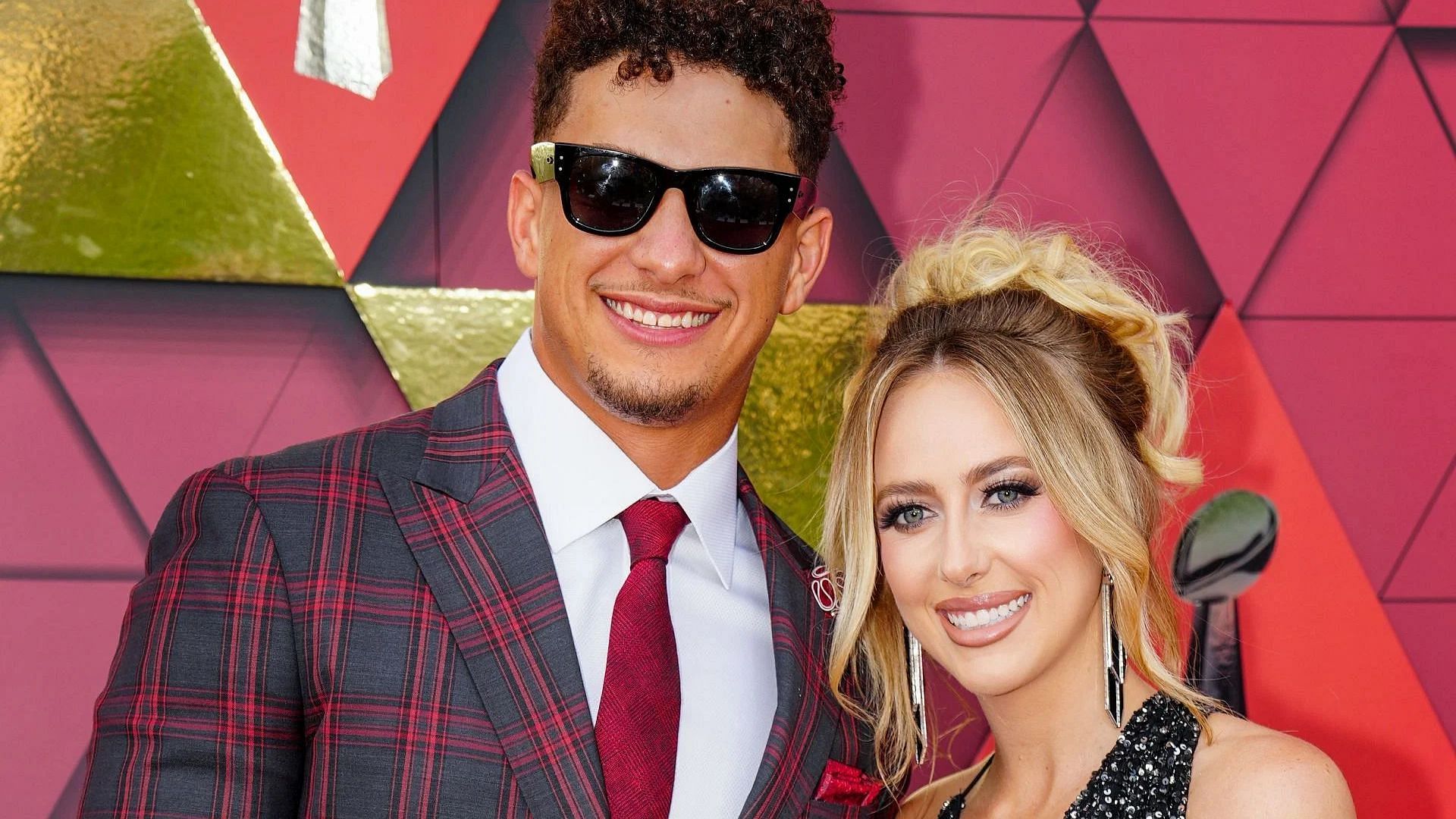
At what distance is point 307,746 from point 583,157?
98 centimetres

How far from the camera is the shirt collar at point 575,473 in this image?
84.8 inches

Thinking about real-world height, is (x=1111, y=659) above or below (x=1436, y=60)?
below

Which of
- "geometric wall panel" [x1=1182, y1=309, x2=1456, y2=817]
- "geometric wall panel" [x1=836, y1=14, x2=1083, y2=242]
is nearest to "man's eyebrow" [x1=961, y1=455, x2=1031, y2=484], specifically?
"geometric wall panel" [x1=836, y1=14, x2=1083, y2=242]

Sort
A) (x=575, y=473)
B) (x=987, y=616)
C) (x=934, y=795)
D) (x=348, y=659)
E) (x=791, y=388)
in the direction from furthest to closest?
(x=791, y=388)
(x=934, y=795)
(x=987, y=616)
(x=575, y=473)
(x=348, y=659)

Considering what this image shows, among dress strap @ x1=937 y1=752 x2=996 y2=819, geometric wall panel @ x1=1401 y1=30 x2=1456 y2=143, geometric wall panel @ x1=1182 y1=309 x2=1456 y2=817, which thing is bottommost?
dress strap @ x1=937 y1=752 x2=996 y2=819

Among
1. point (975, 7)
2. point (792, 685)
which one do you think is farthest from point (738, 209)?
point (975, 7)

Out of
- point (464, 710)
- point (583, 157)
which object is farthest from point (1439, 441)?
point (464, 710)

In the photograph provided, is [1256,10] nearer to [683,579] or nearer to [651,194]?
[651,194]

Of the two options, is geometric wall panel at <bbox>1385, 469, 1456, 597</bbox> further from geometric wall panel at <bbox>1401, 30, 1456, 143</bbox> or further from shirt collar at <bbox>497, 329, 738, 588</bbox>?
shirt collar at <bbox>497, 329, 738, 588</bbox>

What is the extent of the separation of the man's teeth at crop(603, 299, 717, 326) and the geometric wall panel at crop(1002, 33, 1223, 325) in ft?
4.44

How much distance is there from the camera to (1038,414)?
7.63ft

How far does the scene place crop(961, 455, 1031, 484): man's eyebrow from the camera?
7.58ft

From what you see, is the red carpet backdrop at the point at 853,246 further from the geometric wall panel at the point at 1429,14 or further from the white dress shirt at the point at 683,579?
the white dress shirt at the point at 683,579

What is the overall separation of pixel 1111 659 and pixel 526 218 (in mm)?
1276
